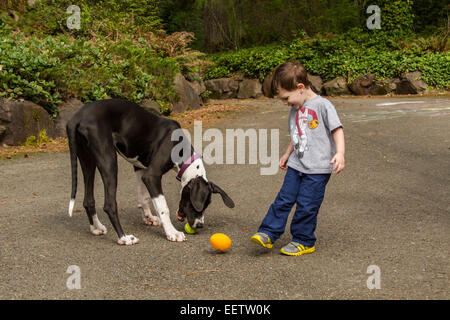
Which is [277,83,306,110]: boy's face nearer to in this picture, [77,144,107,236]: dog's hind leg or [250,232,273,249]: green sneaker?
[250,232,273,249]: green sneaker

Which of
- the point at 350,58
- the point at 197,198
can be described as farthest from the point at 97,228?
the point at 350,58

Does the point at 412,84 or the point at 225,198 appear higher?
the point at 412,84

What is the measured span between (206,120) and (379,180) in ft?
21.8

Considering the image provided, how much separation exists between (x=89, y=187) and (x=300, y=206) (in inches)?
79.1

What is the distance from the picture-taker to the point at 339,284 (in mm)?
3420

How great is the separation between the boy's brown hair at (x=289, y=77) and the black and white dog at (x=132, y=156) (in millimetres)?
1141

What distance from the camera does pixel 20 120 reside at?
30.6ft

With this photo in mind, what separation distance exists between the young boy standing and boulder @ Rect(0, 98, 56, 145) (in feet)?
21.9

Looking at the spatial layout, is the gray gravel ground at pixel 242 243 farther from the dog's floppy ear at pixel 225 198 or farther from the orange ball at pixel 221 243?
the dog's floppy ear at pixel 225 198

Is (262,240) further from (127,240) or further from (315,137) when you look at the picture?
(127,240)

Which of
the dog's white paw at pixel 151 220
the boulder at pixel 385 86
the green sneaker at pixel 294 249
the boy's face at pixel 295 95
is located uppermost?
the boy's face at pixel 295 95

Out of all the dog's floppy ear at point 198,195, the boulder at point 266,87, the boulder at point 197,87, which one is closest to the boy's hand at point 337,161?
the dog's floppy ear at point 198,195

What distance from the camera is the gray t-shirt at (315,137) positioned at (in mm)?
3986

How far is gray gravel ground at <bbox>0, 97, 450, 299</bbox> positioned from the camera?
11.2ft
